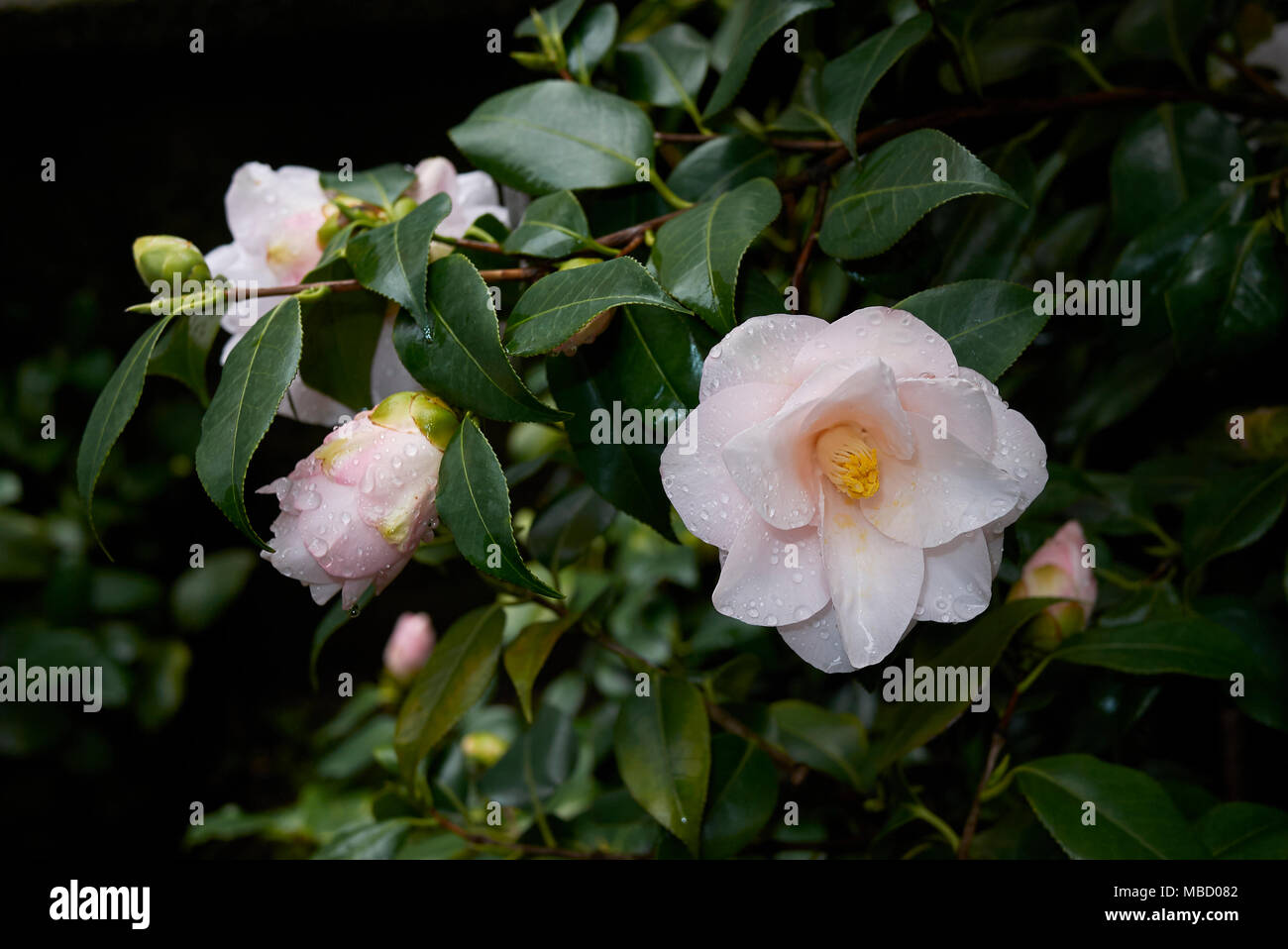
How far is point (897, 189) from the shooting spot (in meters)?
0.50

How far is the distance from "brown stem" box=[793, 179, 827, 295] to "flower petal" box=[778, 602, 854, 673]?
190 mm

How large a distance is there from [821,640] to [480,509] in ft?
0.61

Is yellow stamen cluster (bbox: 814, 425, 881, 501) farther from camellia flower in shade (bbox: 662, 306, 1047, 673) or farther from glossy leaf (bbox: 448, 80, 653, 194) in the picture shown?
A: glossy leaf (bbox: 448, 80, 653, 194)

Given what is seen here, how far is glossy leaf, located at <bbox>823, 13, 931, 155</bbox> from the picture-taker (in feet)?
1.72

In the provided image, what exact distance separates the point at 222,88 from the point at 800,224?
1.13 meters

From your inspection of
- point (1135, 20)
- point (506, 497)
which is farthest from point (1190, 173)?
point (506, 497)

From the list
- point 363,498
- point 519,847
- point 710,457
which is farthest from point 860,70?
point 519,847

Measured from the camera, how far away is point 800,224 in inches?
33.4

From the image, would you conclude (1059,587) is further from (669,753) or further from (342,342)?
(342,342)

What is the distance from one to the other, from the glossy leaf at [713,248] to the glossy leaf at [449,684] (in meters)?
0.35

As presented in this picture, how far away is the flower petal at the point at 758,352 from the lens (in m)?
0.42

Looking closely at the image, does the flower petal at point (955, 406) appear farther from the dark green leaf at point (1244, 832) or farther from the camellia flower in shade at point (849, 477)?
the dark green leaf at point (1244, 832)

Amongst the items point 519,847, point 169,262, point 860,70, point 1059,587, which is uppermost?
point 860,70

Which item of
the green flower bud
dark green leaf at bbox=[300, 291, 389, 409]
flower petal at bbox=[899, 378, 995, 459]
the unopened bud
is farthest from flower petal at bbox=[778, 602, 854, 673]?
the unopened bud
